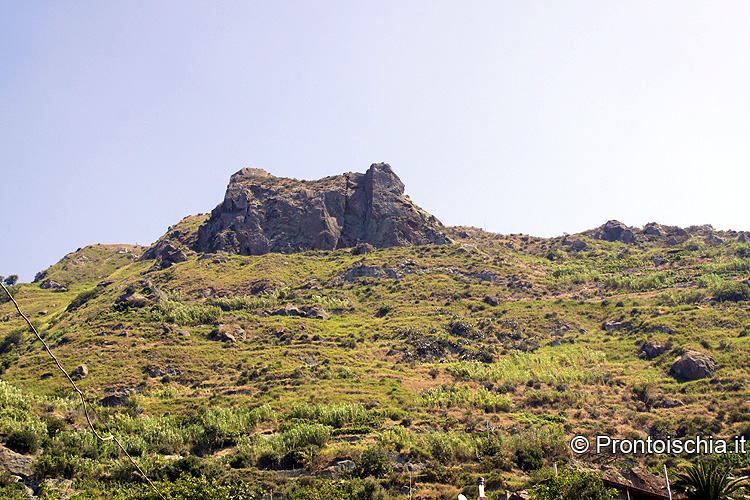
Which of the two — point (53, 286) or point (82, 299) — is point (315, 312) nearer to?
point (82, 299)

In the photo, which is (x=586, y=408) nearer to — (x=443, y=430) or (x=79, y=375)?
(x=443, y=430)

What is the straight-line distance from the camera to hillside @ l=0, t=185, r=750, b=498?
39.5m

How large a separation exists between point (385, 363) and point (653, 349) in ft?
106

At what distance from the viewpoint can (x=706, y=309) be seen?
71.2 meters

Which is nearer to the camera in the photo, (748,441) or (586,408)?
(748,441)

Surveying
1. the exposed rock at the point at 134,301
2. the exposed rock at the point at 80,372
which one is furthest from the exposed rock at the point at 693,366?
the exposed rock at the point at 134,301

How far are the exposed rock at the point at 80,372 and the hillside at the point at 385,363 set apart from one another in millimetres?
861

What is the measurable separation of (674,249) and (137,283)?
10621 cm

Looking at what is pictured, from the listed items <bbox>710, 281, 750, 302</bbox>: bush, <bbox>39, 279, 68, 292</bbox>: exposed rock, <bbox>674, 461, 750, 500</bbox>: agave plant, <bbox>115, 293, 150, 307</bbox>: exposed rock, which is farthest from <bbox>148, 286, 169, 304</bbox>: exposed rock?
<bbox>710, 281, 750, 302</bbox>: bush

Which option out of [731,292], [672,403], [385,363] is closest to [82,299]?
[385,363]

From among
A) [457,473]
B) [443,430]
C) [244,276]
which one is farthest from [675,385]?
[244,276]

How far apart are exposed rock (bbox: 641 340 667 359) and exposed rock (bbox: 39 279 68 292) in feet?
391

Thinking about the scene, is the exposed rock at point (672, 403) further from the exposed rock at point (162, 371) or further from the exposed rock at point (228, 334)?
the exposed rock at point (162, 371)

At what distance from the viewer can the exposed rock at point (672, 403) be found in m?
51.6
